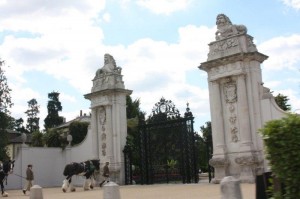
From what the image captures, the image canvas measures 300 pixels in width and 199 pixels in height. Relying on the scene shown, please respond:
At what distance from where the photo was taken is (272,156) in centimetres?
639

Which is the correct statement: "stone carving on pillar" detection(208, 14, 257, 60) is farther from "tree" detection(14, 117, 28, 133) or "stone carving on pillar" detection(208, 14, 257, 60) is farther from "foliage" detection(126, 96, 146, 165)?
"tree" detection(14, 117, 28, 133)

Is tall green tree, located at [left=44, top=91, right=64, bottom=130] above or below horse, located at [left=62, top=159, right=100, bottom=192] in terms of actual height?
above

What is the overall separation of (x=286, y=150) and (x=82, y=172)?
52.4 feet

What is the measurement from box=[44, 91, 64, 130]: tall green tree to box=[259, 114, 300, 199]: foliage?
76.5 metres

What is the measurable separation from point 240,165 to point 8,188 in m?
14.1

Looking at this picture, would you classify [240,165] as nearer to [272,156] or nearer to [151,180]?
[151,180]

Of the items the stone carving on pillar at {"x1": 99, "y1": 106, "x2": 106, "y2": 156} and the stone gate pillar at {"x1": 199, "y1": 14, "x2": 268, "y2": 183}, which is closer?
the stone gate pillar at {"x1": 199, "y1": 14, "x2": 268, "y2": 183}

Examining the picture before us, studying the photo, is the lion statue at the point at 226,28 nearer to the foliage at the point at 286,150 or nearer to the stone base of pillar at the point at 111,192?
the stone base of pillar at the point at 111,192

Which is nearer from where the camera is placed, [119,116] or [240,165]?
[240,165]

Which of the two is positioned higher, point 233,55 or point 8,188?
point 233,55

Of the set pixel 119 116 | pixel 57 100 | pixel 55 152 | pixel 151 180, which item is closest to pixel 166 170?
pixel 151 180

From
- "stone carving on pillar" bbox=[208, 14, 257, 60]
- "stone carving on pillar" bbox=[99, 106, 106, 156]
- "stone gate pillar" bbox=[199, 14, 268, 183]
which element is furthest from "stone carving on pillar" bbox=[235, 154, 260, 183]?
"stone carving on pillar" bbox=[99, 106, 106, 156]

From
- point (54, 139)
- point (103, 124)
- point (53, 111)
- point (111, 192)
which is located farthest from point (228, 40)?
point (53, 111)

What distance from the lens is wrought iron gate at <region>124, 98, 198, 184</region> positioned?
19.9 meters
